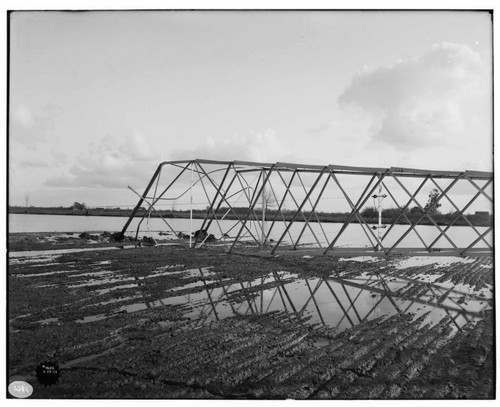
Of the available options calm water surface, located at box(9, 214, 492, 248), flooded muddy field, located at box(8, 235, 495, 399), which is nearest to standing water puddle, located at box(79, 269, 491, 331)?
flooded muddy field, located at box(8, 235, 495, 399)

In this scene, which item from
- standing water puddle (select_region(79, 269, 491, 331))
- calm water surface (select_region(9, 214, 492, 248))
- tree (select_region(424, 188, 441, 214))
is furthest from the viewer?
calm water surface (select_region(9, 214, 492, 248))

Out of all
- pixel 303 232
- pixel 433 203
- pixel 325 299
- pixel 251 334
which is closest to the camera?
pixel 251 334

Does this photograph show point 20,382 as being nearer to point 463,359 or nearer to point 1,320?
point 1,320

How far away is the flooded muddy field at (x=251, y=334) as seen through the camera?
16.0 feet

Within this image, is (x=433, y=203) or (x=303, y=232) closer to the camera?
(x=433, y=203)

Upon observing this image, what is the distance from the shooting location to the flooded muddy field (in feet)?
16.0

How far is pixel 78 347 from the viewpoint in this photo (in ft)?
19.0

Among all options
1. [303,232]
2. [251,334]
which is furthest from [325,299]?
[303,232]

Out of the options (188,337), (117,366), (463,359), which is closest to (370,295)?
(463,359)

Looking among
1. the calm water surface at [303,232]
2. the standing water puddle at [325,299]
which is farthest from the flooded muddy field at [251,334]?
the calm water surface at [303,232]

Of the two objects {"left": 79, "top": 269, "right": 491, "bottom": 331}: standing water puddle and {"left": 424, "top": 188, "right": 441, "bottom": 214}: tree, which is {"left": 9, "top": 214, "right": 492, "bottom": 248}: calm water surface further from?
{"left": 79, "top": 269, "right": 491, "bottom": 331}: standing water puddle

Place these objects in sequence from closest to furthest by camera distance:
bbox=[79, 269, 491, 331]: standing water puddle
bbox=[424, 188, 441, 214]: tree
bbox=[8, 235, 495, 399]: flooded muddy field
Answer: bbox=[8, 235, 495, 399]: flooded muddy field < bbox=[79, 269, 491, 331]: standing water puddle < bbox=[424, 188, 441, 214]: tree

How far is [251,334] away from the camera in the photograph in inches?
258

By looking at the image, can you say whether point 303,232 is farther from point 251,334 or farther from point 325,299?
point 251,334
